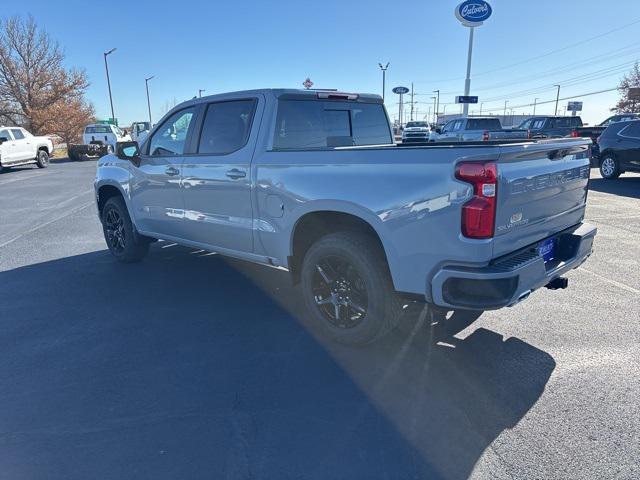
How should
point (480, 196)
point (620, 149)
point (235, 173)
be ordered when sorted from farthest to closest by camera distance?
point (620, 149)
point (235, 173)
point (480, 196)

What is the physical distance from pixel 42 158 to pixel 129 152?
20868 mm

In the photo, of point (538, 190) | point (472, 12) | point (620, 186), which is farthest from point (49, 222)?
point (472, 12)

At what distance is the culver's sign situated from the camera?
83.1 feet

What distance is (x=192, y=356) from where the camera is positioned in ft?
12.2

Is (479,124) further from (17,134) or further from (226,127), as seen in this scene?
(17,134)

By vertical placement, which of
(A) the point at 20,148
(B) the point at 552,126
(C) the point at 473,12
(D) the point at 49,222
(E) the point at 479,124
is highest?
(C) the point at 473,12

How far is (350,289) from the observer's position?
3.82 meters

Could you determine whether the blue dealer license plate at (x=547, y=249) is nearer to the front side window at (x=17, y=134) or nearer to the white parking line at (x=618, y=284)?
the white parking line at (x=618, y=284)

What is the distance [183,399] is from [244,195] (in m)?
1.88

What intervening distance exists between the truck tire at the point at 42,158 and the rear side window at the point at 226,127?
21.7 m

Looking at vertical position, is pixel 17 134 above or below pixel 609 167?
above

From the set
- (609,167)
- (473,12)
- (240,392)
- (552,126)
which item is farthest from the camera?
(473,12)

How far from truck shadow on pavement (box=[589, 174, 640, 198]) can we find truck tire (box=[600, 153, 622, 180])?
15 cm

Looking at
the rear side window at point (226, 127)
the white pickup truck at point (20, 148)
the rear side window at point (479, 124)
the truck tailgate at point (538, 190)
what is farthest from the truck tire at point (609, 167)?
the white pickup truck at point (20, 148)
